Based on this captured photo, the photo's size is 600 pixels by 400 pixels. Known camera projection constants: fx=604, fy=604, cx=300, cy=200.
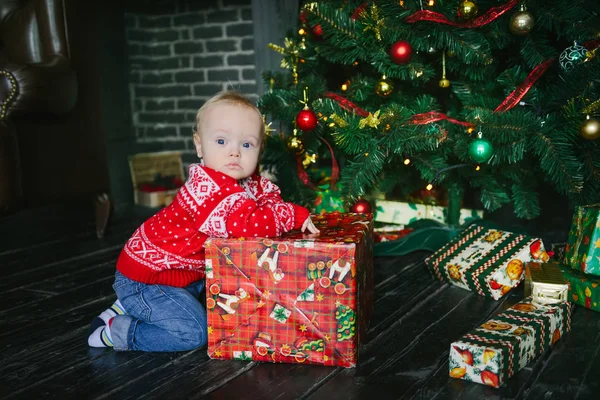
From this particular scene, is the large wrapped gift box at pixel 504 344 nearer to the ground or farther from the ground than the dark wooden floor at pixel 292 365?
farther from the ground

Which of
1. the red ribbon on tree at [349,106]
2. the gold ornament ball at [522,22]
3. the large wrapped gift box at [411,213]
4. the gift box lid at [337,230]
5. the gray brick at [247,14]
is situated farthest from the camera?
the gray brick at [247,14]

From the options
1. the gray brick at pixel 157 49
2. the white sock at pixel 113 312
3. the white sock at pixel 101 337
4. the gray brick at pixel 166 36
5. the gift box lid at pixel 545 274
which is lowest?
the white sock at pixel 101 337

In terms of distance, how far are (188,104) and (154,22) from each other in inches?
18.8

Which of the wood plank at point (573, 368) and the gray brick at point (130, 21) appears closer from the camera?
the wood plank at point (573, 368)

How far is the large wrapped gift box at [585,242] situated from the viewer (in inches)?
63.1

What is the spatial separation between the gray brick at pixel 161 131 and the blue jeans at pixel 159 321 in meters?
2.03

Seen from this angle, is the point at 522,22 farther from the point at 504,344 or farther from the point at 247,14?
the point at 247,14

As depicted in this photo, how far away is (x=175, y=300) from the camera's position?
1.44 m

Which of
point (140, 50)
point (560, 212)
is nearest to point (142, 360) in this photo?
point (560, 212)

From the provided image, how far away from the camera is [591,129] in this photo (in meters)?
1.65

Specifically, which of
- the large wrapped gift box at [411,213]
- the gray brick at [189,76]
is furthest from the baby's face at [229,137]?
Result: the gray brick at [189,76]

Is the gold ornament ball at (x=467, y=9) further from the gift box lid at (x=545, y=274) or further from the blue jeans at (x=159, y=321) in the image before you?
the blue jeans at (x=159, y=321)

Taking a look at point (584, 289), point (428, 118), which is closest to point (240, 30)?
point (428, 118)

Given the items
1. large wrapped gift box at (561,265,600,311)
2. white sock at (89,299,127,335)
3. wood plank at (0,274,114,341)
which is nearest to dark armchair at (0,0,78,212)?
wood plank at (0,274,114,341)
